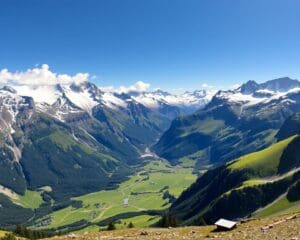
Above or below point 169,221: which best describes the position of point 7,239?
above

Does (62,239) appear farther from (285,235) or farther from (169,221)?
(169,221)

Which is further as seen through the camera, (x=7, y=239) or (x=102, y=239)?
(x=7, y=239)

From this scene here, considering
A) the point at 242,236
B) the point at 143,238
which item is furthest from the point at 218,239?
the point at 143,238

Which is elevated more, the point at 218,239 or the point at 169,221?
the point at 218,239

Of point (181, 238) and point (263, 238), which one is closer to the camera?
point (263, 238)

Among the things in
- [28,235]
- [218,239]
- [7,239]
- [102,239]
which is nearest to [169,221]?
[28,235]

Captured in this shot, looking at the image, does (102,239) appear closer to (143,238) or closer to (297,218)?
(143,238)

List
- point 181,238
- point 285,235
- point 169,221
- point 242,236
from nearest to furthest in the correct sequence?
1. point 285,235
2. point 242,236
3. point 181,238
4. point 169,221

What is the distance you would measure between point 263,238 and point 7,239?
5538 centimetres

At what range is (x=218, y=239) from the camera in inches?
2473

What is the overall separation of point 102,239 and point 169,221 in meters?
61.7

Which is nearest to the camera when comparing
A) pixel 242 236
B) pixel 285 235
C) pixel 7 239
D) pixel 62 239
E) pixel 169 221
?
pixel 285 235

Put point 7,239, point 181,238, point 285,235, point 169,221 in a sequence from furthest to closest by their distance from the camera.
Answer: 1. point 169,221
2. point 7,239
3. point 181,238
4. point 285,235

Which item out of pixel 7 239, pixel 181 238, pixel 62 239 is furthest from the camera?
pixel 7 239
